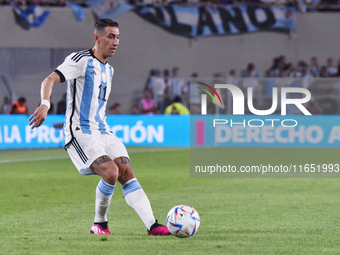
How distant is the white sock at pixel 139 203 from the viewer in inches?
246

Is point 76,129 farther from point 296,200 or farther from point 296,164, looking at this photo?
point 296,164

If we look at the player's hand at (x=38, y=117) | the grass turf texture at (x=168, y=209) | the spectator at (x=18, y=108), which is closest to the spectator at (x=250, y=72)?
the spectator at (x=18, y=108)

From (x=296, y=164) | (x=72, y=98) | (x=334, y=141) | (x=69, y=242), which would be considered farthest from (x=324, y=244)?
(x=334, y=141)

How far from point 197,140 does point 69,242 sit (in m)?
13.6

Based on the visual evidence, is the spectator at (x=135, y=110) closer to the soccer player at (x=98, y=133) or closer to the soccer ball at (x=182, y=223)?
the soccer player at (x=98, y=133)

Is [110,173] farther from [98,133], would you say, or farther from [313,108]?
[313,108]

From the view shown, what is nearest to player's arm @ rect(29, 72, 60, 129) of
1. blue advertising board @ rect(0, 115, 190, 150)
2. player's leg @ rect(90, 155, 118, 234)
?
player's leg @ rect(90, 155, 118, 234)

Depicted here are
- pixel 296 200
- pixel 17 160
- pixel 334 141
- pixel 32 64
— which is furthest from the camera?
pixel 32 64

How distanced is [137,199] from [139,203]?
0.04 m

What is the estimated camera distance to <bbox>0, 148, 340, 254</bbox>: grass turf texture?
579 cm

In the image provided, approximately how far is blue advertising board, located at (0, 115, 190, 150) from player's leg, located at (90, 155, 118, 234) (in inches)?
481

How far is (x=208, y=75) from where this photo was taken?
25500mm

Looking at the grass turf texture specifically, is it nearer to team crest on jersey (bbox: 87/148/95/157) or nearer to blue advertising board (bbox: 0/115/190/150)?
team crest on jersey (bbox: 87/148/95/157)

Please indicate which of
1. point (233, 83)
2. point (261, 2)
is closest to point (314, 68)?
point (261, 2)
